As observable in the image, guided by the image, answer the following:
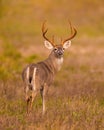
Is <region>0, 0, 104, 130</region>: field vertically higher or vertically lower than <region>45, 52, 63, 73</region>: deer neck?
lower

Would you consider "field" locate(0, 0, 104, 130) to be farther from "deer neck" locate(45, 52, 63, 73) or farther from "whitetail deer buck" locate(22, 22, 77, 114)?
"deer neck" locate(45, 52, 63, 73)

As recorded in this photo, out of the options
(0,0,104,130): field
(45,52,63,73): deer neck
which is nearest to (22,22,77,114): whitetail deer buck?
(45,52,63,73): deer neck

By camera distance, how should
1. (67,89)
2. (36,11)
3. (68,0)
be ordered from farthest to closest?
(68,0) < (36,11) < (67,89)

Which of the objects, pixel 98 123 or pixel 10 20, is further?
pixel 10 20

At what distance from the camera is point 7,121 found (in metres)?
11.4

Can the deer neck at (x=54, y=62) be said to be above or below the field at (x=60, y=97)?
above

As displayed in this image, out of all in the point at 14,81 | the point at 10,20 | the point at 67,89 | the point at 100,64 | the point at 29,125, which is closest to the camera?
the point at 29,125

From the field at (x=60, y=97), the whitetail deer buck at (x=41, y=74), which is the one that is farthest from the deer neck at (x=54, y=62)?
the field at (x=60, y=97)

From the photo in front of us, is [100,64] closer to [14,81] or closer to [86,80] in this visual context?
[86,80]

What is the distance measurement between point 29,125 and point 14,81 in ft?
21.6

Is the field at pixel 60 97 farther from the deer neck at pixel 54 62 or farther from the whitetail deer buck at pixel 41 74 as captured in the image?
the deer neck at pixel 54 62

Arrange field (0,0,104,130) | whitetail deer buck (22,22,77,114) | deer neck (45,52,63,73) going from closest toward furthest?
field (0,0,104,130), whitetail deer buck (22,22,77,114), deer neck (45,52,63,73)

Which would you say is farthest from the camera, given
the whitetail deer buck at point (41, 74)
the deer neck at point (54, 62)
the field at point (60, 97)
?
the deer neck at point (54, 62)

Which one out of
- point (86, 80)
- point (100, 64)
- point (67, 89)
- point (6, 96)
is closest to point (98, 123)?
point (6, 96)
